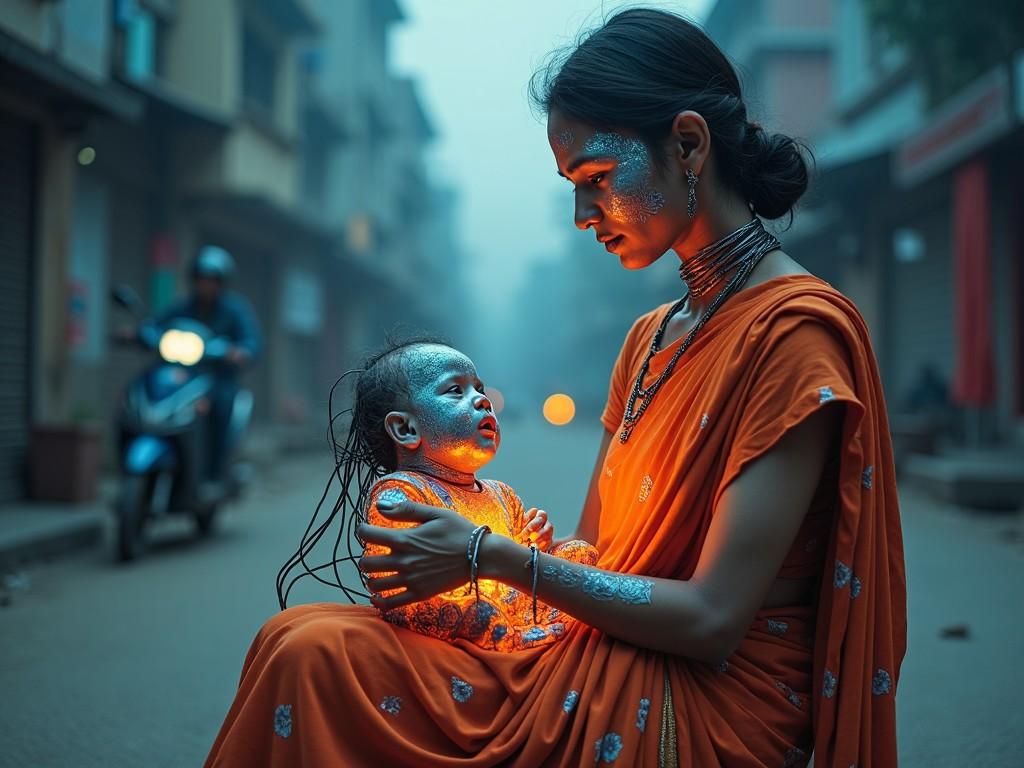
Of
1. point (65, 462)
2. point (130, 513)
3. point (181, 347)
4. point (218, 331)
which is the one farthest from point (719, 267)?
point (65, 462)

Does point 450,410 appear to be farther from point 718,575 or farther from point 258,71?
point 258,71

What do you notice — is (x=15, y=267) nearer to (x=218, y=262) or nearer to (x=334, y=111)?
(x=218, y=262)

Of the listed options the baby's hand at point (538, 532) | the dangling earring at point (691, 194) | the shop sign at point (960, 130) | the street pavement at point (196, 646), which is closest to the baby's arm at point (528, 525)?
the baby's hand at point (538, 532)

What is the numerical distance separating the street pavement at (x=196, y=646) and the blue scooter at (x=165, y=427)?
318 mm

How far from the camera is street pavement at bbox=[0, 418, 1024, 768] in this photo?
2.96 metres

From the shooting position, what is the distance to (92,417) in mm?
8938

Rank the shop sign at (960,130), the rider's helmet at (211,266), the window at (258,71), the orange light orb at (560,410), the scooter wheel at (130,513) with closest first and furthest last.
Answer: the scooter wheel at (130,513) < the rider's helmet at (211,266) < the shop sign at (960,130) < the window at (258,71) < the orange light orb at (560,410)

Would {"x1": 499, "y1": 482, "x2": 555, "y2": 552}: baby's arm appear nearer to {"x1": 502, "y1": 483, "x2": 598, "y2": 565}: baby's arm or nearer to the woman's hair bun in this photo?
{"x1": 502, "y1": 483, "x2": 598, "y2": 565}: baby's arm

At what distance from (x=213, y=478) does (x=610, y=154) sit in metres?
5.41

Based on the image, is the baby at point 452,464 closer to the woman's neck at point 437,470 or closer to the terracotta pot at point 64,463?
the woman's neck at point 437,470

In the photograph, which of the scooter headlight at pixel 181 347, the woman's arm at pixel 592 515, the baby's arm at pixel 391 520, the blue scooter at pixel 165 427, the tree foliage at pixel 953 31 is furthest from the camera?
the tree foliage at pixel 953 31

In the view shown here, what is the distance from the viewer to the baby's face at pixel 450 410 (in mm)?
1983

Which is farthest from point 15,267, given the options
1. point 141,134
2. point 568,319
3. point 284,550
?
point 568,319

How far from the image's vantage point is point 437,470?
6.60 ft
